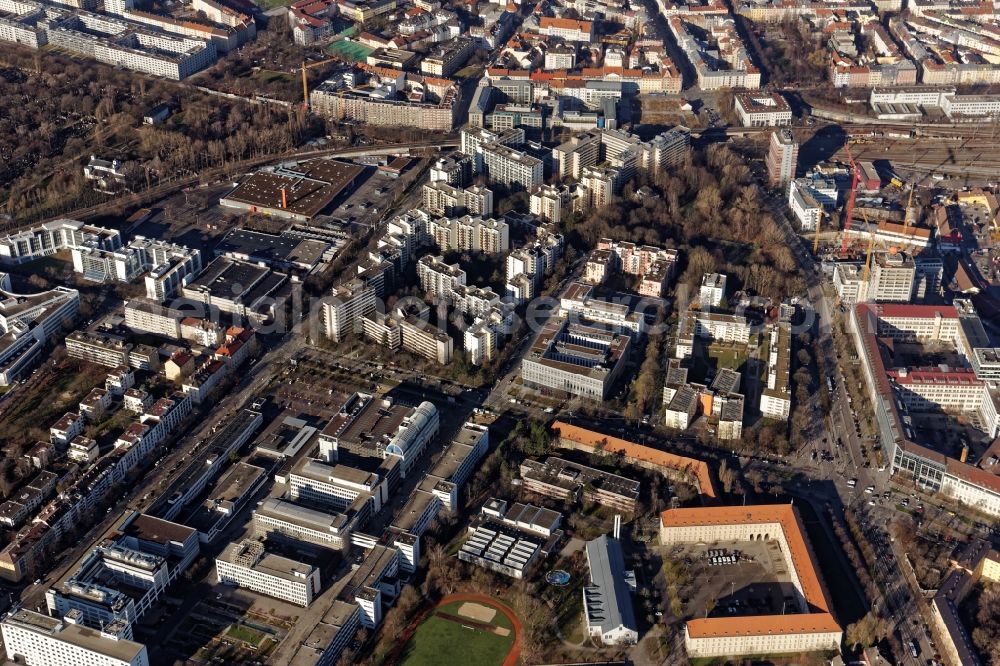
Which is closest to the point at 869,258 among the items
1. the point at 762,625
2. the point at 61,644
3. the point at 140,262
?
the point at 762,625

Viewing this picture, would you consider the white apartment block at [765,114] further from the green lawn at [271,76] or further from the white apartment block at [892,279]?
the green lawn at [271,76]

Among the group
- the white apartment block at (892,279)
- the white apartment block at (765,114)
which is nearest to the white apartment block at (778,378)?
the white apartment block at (892,279)

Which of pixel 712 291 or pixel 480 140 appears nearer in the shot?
pixel 712 291

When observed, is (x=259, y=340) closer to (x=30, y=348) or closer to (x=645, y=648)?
(x=30, y=348)

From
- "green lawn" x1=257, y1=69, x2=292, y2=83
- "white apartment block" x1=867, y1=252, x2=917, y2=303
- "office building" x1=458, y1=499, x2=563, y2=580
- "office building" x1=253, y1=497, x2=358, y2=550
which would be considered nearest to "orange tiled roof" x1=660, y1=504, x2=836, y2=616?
"office building" x1=458, y1=499, x2=563, y2=580

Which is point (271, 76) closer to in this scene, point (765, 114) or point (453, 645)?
point (765, 114)

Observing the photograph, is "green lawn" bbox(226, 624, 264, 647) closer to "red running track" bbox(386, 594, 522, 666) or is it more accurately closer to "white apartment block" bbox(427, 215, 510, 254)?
"red running track" bbox(386, 594, 522, 666)
